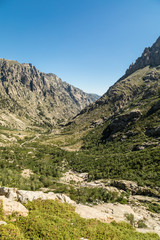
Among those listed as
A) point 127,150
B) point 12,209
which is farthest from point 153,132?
point 12,209

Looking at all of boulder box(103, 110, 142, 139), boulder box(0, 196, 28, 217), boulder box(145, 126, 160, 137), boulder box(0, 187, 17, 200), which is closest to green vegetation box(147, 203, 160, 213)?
boulder box(0, 196, 28, 217)

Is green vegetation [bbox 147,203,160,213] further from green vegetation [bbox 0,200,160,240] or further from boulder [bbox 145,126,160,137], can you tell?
boulder [bbox 145,126,160,137]

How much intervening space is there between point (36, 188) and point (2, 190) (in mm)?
30608

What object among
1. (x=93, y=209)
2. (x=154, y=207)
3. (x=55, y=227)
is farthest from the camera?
(x=154, y=207)

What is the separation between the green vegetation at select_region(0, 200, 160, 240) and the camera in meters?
Result: 11.2

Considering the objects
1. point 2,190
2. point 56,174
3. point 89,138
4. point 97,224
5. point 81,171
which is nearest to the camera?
point 97,224

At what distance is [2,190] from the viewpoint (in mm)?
17391

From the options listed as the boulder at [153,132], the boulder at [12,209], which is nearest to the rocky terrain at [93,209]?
the boulder at [12,209]

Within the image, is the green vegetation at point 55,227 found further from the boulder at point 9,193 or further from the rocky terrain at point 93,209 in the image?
the boulder at point 9,193

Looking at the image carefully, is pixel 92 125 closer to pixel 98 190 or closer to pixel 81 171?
pixel 81 171

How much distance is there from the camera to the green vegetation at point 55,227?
36.7ft

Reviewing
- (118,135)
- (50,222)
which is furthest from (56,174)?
(118,135)

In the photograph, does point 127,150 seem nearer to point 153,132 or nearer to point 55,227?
point 153,132

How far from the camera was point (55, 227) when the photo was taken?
1280 cm
